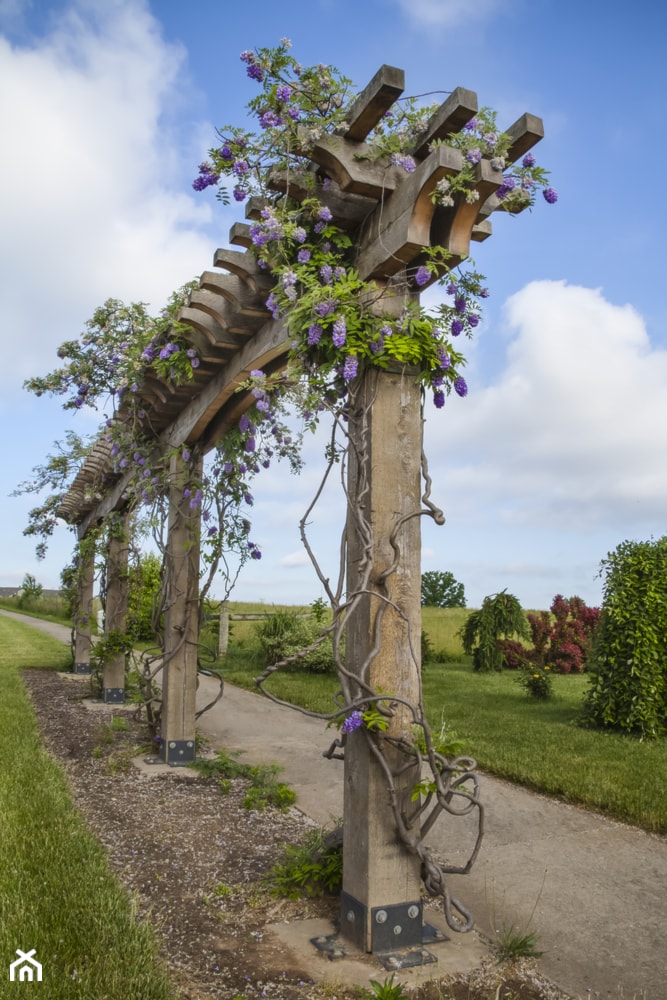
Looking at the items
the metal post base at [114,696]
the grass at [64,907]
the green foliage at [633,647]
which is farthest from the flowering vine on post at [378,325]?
the metal post base at [114,696]

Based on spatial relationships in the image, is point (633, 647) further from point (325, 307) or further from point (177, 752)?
point (325, 307)

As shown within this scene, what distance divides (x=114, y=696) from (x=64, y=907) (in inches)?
240

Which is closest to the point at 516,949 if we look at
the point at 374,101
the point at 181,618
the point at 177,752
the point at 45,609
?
the point at 374,101

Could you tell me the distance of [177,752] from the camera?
223 inches

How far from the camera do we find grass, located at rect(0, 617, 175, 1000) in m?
2.38

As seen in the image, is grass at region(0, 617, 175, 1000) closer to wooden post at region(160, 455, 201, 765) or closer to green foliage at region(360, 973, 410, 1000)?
green foliage at region(360, 973, 410, 1000)

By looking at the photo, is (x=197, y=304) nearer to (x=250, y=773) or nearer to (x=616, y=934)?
(x=250, y=773)

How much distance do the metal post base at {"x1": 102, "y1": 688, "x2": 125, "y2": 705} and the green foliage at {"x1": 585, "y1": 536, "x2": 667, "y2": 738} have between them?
510 centimetres

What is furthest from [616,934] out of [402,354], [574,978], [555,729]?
[555,729]

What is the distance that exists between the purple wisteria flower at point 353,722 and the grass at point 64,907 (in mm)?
967

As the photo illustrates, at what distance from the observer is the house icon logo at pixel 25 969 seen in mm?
2385

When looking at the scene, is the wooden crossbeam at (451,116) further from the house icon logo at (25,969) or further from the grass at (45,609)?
the grass at (45,609)

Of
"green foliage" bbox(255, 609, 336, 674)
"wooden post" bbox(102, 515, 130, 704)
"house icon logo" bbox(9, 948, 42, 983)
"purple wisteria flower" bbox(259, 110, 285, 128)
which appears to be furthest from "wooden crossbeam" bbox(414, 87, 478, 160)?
"green foliage" bbox(255, 609, 336, 674)

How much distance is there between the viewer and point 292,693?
29.6 ft
